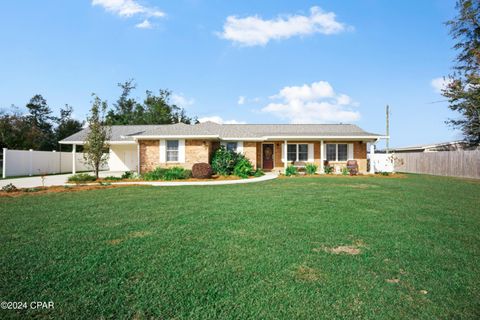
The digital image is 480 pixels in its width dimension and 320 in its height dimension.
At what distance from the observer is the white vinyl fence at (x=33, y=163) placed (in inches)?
728

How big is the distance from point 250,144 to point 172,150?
5.58 meters

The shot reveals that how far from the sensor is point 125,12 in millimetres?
12562

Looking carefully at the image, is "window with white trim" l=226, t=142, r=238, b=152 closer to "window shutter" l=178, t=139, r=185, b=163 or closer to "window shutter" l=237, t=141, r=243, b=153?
"window shutter" l=237, t=141, r=243, b=153

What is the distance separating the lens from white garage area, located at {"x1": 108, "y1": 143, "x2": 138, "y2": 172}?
78.7ft

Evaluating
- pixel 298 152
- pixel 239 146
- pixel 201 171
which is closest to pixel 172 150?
pixel 201 171

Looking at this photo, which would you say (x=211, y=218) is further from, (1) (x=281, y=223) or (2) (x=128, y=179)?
(2) (x=128, y=179)

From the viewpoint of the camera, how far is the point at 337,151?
20609 millimetres

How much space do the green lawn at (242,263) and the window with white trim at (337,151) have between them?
13880 mm

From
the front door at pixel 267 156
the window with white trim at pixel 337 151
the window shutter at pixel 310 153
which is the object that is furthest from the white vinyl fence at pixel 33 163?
the window with white trim at pixel 337 151

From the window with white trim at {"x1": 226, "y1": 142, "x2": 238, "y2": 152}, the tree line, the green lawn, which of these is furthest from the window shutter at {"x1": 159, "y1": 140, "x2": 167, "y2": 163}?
the tree line

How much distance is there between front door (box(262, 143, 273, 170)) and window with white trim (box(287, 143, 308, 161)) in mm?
1450

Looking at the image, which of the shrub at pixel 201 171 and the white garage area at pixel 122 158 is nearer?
the shrub at pixel 201 171

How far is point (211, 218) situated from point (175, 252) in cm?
213

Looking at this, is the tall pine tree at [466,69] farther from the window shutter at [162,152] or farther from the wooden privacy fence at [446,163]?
the window shutter at [162,152]
